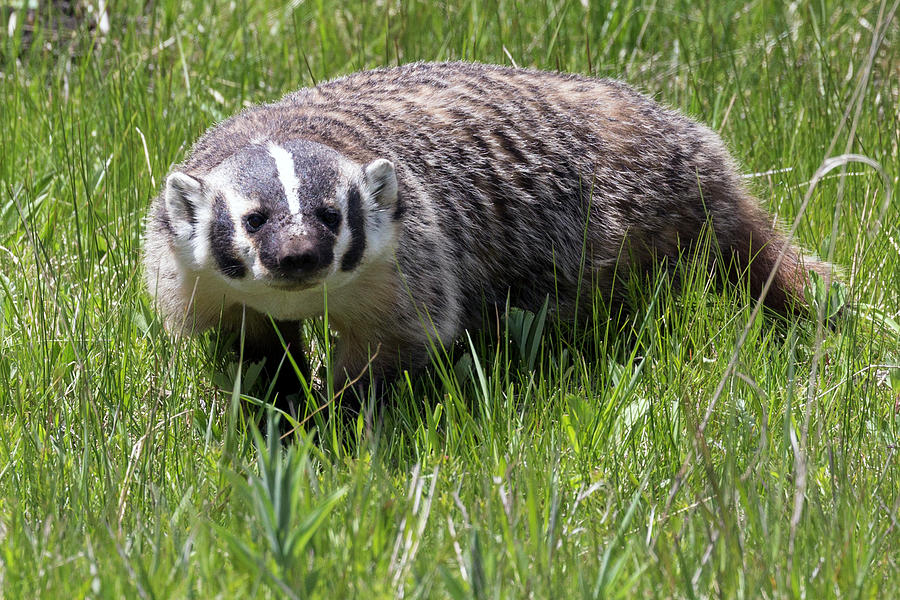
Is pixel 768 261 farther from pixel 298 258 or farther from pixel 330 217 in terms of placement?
pixel 298 258

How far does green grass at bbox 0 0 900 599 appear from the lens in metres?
2.27

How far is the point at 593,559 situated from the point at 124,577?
3.09 feet

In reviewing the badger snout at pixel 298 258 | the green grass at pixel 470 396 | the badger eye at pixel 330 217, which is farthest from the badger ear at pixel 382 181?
the green grass at pixel 470 396

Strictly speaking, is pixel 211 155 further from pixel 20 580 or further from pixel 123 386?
pixel 20 580

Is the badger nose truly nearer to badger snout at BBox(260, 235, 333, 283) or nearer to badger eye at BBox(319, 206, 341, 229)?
badger snout at BBox(260, 235, 333, 283)

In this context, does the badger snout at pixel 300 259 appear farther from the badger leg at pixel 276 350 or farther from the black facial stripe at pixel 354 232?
the badger leg at pixel 276 350

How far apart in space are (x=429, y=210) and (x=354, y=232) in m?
0.53

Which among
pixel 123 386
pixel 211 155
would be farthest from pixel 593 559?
pixel 211 155

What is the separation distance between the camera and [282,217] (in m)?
3.00

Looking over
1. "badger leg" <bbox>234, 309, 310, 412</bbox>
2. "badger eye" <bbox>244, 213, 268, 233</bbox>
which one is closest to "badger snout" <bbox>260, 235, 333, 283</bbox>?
"badger eye" <bbox>244, 213, 268, 233</bbox>

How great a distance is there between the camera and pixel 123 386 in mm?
3328

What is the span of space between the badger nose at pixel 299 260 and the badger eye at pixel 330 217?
152mm

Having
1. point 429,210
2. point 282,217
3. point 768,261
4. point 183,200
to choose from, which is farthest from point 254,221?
point 768,261

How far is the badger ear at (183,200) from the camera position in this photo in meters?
3.21
